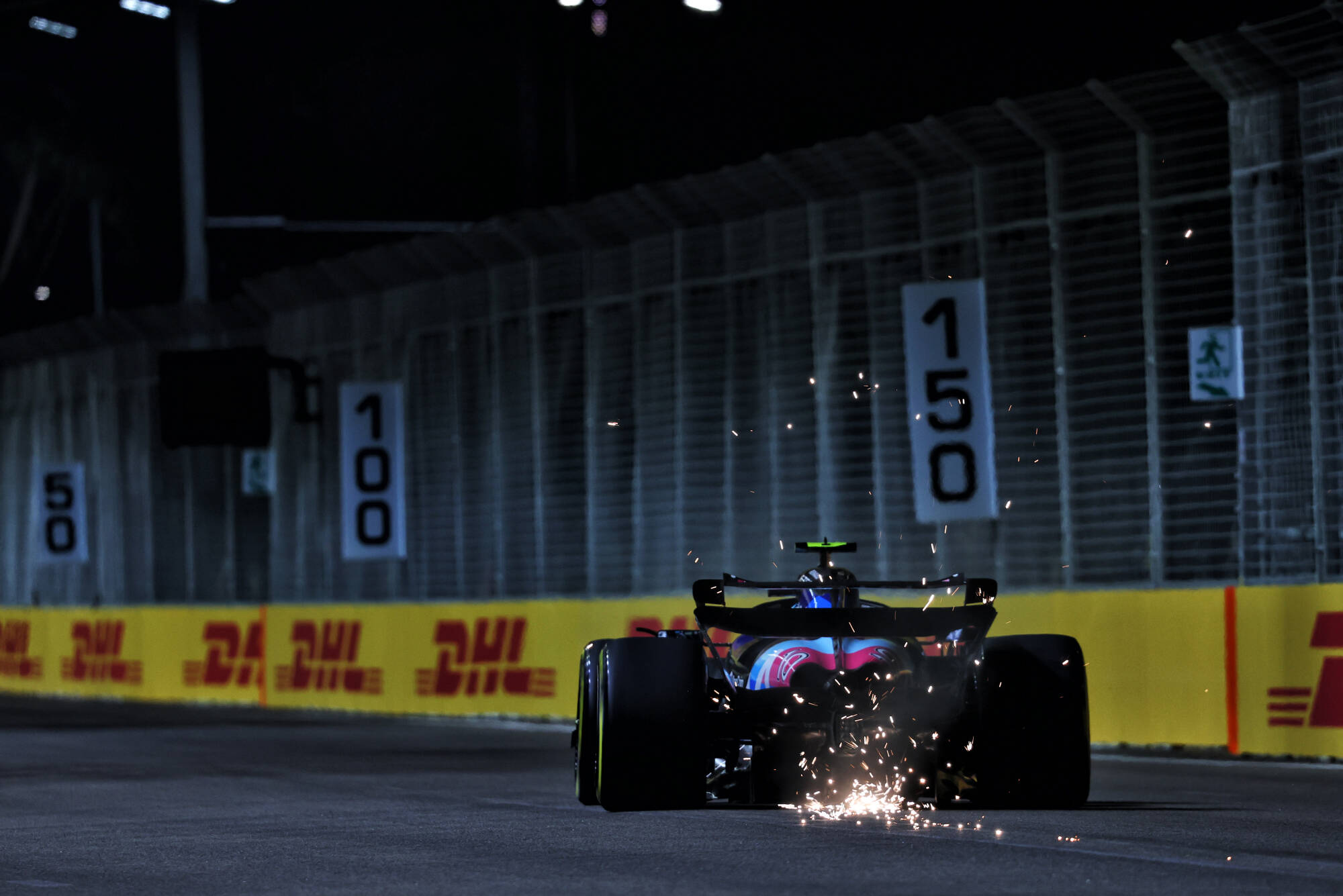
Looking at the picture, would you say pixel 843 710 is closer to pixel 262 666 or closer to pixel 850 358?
pixel 850 358

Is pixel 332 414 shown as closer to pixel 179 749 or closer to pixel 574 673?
pixel 574 673

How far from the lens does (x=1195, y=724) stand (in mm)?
16609

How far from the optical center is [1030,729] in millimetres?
11258

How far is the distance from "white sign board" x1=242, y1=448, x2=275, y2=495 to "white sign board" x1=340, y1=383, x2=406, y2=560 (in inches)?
101

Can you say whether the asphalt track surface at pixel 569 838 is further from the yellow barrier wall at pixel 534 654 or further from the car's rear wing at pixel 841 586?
the car's rear wing at pixel 841 586

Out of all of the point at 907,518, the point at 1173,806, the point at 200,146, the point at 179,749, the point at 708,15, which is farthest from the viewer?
the point at 708,15

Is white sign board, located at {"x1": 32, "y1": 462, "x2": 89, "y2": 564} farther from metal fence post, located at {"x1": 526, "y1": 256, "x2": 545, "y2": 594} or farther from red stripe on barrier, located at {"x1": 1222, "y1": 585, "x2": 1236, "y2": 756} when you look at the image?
red stripe on barrier, located at {"x1": 1222, "y1": 585, "x2": 1236, "y2": 756}

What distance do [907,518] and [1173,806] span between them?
9.10 metres

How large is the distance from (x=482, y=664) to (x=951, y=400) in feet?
21.3

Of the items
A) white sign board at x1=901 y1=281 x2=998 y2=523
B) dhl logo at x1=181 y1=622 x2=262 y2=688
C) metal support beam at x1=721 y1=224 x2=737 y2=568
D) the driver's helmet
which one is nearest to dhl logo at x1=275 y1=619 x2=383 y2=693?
dhl logo at x1=181 y1=622 x2=262 y2=688

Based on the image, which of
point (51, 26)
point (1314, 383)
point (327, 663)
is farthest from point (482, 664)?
point (51, 26)

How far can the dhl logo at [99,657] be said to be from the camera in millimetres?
30891

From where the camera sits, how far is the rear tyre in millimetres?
11703

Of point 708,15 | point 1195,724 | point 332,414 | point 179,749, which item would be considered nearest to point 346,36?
point 708,15
